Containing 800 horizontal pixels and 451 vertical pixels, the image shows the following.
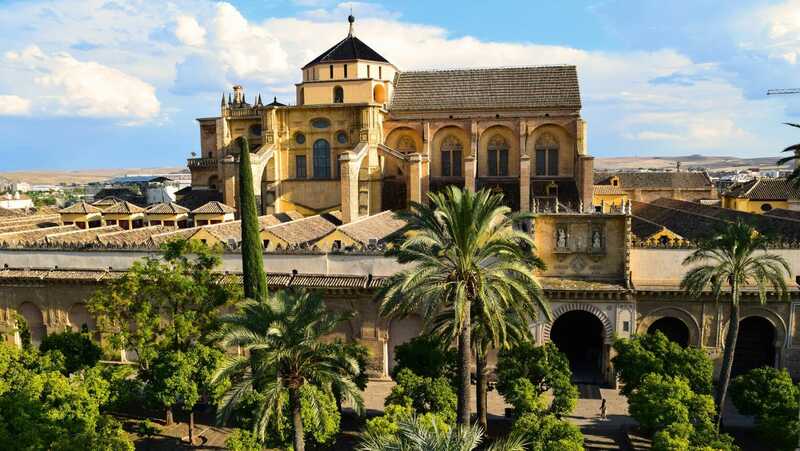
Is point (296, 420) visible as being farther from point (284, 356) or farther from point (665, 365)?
point (665, 365)

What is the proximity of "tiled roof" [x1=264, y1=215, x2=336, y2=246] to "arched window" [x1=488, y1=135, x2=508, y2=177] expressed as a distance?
13.2 m

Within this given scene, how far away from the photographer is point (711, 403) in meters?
18.1

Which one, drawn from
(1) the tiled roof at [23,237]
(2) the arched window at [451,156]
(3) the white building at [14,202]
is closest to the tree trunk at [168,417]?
(1) the tiled roof at [23,237]

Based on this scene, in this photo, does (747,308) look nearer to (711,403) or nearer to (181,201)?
(711,403)

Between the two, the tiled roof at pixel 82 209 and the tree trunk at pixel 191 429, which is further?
the tiled roof at pixel 82 209

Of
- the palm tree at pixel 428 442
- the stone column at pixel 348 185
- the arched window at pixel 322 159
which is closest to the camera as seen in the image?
Answer: the palm tree at pixel 428 442

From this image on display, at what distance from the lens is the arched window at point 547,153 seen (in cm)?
4222

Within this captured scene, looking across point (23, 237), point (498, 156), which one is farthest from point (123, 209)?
point (498, 156)

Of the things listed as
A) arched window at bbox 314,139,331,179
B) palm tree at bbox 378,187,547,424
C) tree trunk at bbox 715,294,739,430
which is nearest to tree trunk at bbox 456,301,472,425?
palm tree at bbox 378,187,547,424

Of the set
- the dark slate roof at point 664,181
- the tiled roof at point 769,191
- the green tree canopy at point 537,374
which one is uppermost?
the dark slate roof at point 664,181

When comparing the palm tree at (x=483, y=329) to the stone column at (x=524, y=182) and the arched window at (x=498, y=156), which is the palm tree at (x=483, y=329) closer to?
the stone column at (x=524, y=182)

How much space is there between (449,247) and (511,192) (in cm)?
2594

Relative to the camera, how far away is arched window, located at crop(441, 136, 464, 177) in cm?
4375

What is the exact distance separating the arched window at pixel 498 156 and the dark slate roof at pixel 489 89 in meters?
2.32
